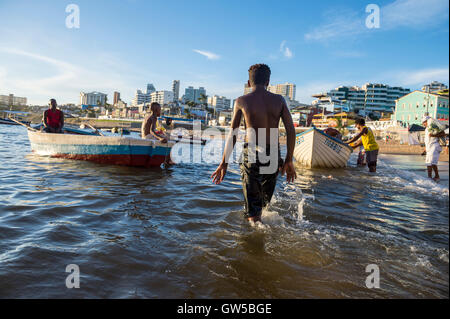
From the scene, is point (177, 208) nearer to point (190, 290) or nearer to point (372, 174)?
point (190, 290)

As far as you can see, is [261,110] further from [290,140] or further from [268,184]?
[268,184]

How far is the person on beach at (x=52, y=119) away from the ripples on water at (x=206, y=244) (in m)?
4.89

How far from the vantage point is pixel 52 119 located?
10.1 m

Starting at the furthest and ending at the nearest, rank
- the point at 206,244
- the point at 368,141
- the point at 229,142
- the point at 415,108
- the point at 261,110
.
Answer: the point at 415,108 → the point at 368,141 → the point at 229,142 → the point at 261,110 → the point at 206,244

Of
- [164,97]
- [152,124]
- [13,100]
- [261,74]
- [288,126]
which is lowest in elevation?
[288,126]

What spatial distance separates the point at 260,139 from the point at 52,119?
983cm

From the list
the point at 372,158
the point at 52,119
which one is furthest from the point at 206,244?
the point at 52,119

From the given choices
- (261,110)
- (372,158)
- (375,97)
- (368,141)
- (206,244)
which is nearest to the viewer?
(206,244)

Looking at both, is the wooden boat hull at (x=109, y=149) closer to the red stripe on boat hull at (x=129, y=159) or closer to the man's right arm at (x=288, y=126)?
the red stripe on boat hull at (x=129, y=159)

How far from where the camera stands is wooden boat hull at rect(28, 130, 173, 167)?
862cm

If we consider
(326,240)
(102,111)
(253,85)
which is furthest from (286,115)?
(102,111)

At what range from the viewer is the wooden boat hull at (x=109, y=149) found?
862cm

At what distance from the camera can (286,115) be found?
339cm
